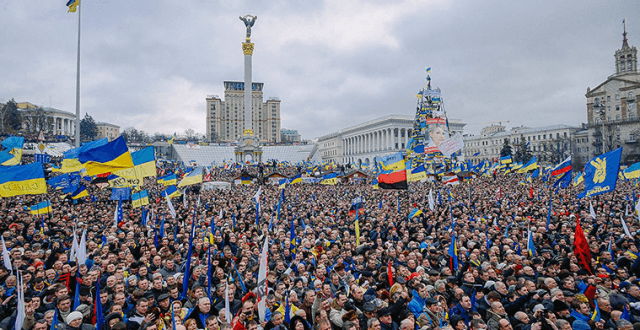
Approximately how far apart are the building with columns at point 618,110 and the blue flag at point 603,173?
55.2 metres

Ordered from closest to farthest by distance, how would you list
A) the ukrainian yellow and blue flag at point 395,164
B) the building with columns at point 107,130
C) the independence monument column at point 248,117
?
the ukrainian yellow and blue flag at point 395,164 < the independence monument column at point 248,117 < the building with columns at point 107,130

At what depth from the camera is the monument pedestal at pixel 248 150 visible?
65500 mm

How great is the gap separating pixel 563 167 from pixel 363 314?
43.2ft

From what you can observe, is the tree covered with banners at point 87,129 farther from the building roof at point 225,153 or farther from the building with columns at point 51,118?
the building roof at point 225,153

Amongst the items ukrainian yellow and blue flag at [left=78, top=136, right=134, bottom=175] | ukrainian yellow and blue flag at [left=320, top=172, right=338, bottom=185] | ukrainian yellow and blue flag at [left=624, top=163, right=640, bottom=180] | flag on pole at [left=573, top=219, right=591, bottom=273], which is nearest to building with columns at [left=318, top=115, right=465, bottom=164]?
ukrainian yellow and blue flag at [left=320, top=172, right=338, bottom=185]

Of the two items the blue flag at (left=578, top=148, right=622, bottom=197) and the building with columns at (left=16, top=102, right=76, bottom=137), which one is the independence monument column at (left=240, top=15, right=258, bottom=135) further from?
the blue flag at (left=578, top=148, right=622, bottom=197)

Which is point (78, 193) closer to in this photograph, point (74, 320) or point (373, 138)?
point (74, 320)

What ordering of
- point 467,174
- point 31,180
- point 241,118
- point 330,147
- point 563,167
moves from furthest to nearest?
1. point 241,118
2. point 330,147
3. point 467,174
4. point 563,167
5. point 31,180

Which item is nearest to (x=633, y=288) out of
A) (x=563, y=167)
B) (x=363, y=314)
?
(x=363, y=314)

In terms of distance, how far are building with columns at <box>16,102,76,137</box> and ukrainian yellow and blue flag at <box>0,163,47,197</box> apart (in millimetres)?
73486

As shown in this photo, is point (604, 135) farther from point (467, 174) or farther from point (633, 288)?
point (633, 288)

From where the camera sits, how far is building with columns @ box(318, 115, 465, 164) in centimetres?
8569

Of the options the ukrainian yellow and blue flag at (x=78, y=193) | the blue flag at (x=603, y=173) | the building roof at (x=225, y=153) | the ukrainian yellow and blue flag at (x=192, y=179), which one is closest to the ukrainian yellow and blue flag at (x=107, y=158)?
the ukrainian yellow and blue flag at (x=192, y=179)

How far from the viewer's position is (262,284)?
14.0 ft
